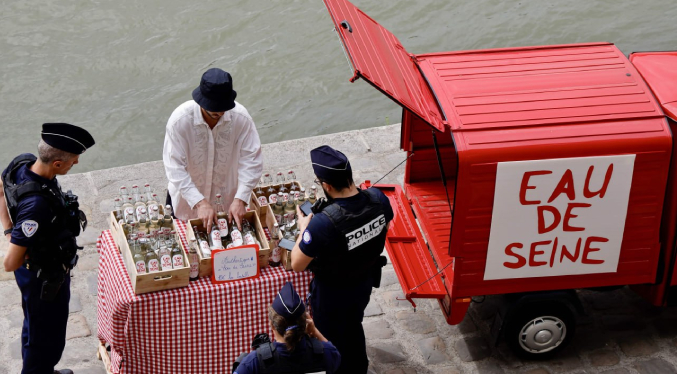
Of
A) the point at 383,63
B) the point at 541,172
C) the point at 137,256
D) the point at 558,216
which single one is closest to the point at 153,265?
the point at 137,256

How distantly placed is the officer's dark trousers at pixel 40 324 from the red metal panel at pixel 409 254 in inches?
90.1

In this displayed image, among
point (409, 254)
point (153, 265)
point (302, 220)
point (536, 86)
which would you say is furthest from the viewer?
point (409, 254)

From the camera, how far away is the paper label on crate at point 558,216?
5.12m

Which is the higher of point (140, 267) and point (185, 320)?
point (140, 267)

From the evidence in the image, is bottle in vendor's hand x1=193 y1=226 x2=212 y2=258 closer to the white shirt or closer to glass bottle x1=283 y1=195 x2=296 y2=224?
the white shirt

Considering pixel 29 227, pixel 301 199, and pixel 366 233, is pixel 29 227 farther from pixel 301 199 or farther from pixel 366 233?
pixel 366 233

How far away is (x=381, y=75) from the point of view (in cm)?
500

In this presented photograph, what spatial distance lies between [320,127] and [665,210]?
605 cm

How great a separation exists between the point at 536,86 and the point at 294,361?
260 centimetres

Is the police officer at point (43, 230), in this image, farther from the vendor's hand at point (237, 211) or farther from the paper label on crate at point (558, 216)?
the paper label on crate at point (558, 216)

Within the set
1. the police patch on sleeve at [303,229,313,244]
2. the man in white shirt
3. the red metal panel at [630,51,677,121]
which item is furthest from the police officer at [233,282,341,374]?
the red metal panel at [630,51,677,121]

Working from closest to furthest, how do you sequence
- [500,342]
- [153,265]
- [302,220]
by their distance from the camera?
[153,265] < [302,220] < [500,342]

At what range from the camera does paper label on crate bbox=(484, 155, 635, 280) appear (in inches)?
202

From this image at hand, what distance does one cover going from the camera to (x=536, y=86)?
553 centimetres
